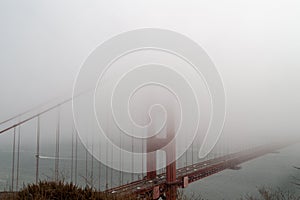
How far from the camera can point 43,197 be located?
2.93m

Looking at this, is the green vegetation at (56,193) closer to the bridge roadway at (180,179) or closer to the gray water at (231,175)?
the bridge roadway at (180,179)

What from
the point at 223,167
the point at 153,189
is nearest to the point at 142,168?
the point at 153,189

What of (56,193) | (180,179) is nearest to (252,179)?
(180,179)

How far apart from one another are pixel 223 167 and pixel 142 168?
4750 mm

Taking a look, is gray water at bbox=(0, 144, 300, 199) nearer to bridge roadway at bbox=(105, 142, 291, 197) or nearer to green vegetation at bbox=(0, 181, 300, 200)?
bridge roadway at bbox=(105, 142, 291, 197)

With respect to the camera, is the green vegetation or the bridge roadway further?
the bridge roadway

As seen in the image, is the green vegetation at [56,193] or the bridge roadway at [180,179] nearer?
the green vegetation at [56,193]

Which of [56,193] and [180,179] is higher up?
[56,193]

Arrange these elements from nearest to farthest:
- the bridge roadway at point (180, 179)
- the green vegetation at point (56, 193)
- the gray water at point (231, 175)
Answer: the green vegetation at point (56, 193) → the bridge roadway at point (180, 179) → the gray water at point (231, 175)

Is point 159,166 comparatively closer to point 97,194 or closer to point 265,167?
point 97,194

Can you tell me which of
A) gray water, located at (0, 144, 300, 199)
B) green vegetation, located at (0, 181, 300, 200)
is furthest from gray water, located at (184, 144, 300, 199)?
green vegetation, located at (0, 181, 300, 200)

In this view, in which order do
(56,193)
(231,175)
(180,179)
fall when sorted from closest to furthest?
(56,193) → (180,179) → (231,175)

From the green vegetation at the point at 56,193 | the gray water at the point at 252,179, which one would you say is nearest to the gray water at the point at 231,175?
the gray water at the point at 252,179

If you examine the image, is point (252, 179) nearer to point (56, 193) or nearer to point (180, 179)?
point (180, 179)
